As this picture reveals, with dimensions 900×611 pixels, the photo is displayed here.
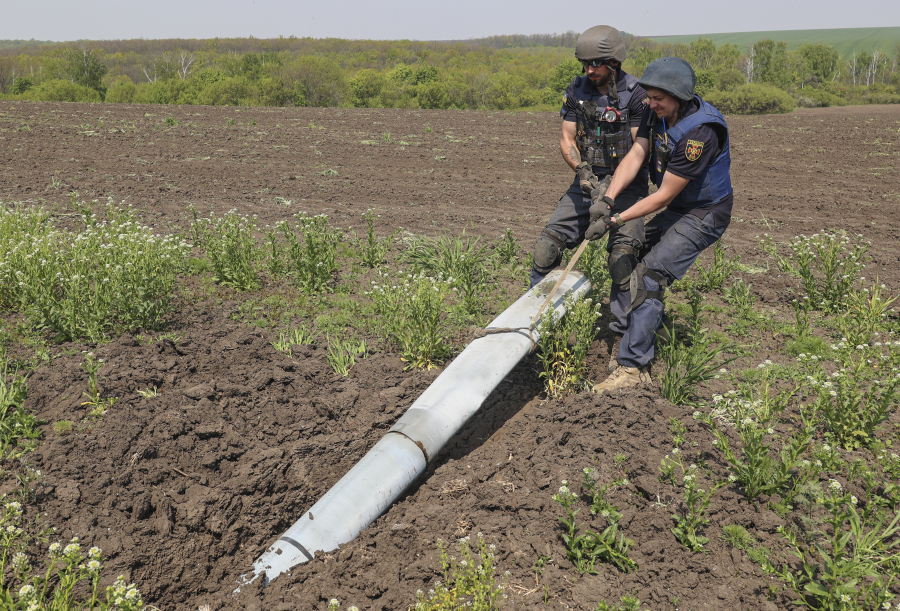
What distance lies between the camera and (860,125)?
1836 centimetres

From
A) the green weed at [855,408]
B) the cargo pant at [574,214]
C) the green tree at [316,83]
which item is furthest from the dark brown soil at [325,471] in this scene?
the green tree at [316,83]

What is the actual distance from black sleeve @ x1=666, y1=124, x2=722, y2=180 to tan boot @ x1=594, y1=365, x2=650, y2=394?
134cm

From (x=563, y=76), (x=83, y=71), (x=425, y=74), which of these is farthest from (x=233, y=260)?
(x=83, y=71)

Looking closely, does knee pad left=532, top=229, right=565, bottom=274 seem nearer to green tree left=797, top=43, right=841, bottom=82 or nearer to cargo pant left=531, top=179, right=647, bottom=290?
cargo pant left=531, top=179, right=647, bottom=290

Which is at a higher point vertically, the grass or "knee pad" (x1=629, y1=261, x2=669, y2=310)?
"knee pad" (x1=629, y1=261, x2=669, y2=310)

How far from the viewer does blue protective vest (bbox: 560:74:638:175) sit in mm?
4512

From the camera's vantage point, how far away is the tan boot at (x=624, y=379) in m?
4.10

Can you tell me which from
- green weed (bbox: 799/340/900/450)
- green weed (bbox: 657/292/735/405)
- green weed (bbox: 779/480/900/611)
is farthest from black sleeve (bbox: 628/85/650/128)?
green weed (bbox: 779/480/900/611)

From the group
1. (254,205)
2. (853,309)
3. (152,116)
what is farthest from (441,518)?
(152,116)

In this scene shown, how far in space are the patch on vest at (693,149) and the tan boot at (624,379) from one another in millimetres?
1444

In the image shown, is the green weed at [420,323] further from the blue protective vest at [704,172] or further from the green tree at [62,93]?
the green tree at [62,93]

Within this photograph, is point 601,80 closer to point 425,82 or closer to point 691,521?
point 691,521

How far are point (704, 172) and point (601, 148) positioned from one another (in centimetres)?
99

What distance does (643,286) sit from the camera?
4082 mm
